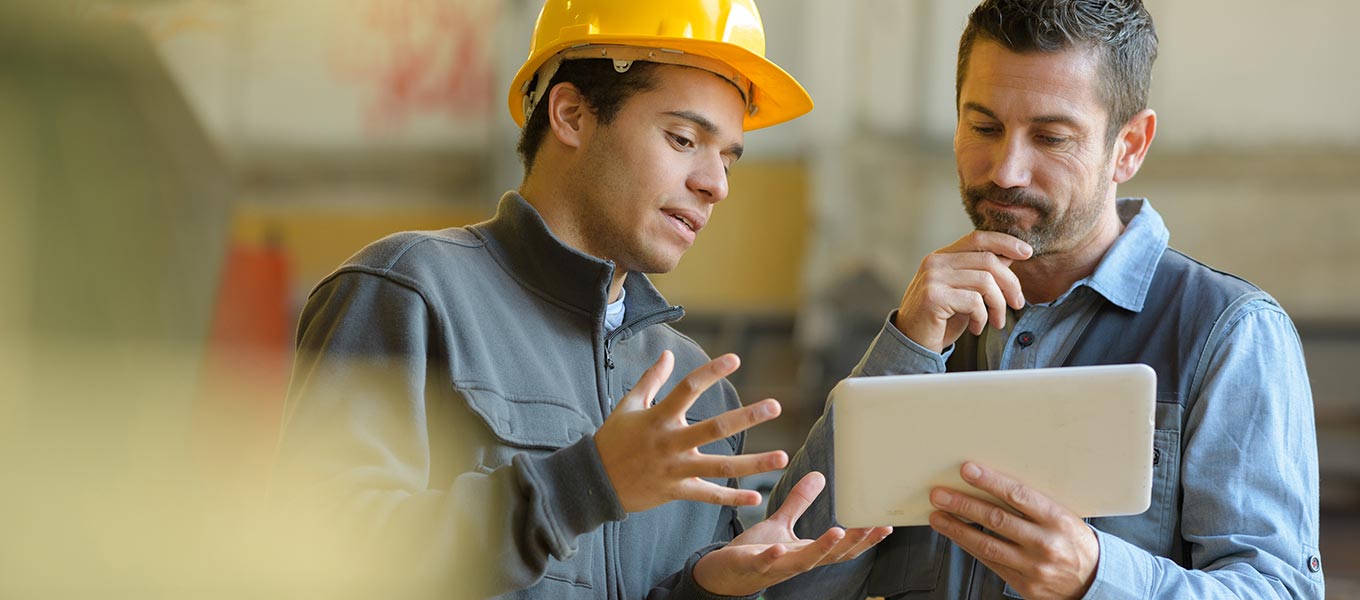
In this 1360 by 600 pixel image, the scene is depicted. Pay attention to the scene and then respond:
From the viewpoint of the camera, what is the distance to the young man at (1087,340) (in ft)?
4.58

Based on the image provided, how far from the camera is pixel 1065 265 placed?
1728mm

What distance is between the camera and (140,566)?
325 mm

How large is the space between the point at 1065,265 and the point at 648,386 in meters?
0.73

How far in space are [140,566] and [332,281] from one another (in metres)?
1.22

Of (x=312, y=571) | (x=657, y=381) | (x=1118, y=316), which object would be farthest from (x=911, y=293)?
(x=312, y=571)

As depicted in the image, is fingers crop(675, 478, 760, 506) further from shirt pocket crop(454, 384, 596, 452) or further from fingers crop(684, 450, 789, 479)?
shirt pocket crop(454, 384, 596, 452)

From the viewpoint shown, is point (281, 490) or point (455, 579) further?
point (455, 579)

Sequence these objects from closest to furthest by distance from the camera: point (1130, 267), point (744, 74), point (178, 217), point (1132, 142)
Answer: point (178, 217) < point (1130, 267) < point (1132, 142) < point (744, 74)

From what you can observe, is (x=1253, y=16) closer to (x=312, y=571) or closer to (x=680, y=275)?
(x=680, y=275)

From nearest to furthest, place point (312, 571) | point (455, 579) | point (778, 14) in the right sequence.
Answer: point (312, 571) < point (455, 579) < point (778, 14)

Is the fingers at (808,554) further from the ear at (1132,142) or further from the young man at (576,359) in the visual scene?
the ear at (1132,142)

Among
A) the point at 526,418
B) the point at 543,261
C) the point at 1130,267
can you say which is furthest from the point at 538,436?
the point at 1130,267

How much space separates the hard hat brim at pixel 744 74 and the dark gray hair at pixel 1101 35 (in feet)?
1.01

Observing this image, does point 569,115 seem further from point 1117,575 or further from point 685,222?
point 1117,575
